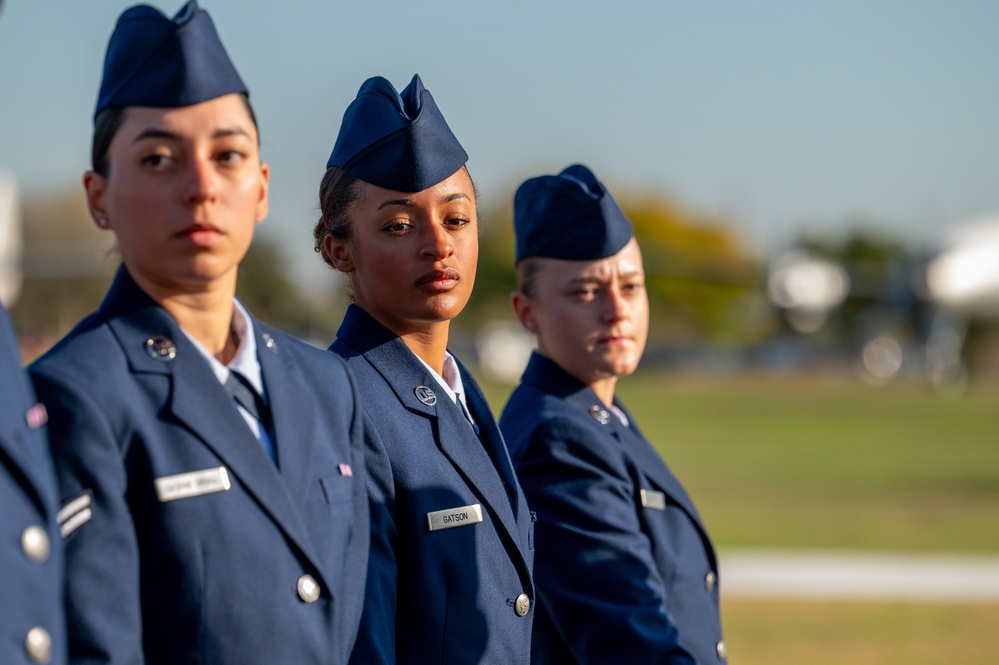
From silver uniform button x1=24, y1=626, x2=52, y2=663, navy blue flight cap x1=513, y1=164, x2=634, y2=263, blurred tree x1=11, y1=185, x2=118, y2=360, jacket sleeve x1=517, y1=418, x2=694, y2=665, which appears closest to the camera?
silver uniform button x1=24, y1=626, x2=52, y2=663

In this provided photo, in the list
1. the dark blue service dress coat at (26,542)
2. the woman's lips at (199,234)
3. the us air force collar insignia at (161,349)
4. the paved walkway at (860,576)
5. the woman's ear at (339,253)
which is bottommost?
the paved walkway at (860,576)

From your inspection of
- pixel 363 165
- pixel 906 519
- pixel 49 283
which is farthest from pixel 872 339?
pixel 363 165

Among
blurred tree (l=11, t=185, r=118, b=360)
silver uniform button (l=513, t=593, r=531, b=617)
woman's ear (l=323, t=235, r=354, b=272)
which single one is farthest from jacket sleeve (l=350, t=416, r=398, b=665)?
blurred tree (l=11, t=185, r=118, b=360)

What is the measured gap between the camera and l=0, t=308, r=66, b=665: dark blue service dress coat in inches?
70.5

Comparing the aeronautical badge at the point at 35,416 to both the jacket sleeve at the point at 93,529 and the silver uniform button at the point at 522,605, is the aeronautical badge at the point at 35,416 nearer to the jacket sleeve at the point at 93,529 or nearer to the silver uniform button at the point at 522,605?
the jacket sleeve at the point at 93,529

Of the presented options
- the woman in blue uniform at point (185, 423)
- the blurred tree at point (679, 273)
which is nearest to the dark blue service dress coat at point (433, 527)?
the woman in blue uniform at point (185, 423)

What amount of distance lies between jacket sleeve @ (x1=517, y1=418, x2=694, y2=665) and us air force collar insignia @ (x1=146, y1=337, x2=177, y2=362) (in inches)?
54.0

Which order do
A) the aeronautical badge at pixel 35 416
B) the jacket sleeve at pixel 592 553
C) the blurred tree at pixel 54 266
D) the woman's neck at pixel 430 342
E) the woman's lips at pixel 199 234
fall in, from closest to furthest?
the aeronautical badge at pixel 35 416 → the woman's lips at pixel 199 234 → the woman's neck at pixel 430 342 → the jacket sleeve at pixel 592 553 → the blurred tree at pixel 54 266

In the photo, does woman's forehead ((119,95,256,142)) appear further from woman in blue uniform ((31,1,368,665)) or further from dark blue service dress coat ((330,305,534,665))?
dark blue service dress coat ((330,305,534,665))

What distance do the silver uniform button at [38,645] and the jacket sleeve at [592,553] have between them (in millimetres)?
1642

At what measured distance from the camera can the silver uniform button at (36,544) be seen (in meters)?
1.82

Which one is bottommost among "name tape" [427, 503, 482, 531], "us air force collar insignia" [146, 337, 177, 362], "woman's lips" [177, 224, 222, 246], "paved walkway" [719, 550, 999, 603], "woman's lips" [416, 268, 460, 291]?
"paved walkway" [719, 550, 999, 603]

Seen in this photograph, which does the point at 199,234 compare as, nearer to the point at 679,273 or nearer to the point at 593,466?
the point at 593,466

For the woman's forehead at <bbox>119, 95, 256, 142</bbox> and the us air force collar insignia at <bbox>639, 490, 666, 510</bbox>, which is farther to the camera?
the us air force collar insignia at <bbox>639, 490, 666, 510</bbox>
